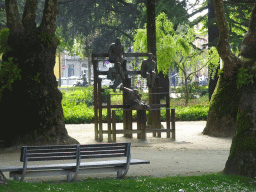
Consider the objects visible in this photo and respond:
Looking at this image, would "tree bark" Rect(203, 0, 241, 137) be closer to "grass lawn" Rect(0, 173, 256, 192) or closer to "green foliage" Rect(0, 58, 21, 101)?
"green foliage" Rect(0, 58, 21, 101)

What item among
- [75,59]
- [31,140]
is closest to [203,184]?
[31,140]

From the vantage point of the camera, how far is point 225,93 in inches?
543

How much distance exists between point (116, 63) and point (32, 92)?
2.77 metres

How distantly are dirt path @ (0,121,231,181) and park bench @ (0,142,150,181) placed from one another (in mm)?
447

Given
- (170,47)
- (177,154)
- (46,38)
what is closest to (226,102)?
(177,154)

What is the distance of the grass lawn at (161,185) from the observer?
6203 millimetres

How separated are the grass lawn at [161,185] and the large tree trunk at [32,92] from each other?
4.36 metres

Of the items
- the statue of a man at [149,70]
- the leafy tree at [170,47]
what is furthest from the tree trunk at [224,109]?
the leafy tree at [170,47]

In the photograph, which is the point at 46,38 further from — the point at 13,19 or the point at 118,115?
the point at 118,115

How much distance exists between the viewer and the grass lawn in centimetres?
620

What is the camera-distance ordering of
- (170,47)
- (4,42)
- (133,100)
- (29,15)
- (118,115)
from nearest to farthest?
1. (4,42)
2. (29,15)
3. (133,100)
4. (118,115)
5. (170,47)

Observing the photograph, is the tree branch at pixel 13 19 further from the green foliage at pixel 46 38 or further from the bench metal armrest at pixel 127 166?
the bench metal armrest at pixel 127 166

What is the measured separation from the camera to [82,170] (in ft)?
23.9

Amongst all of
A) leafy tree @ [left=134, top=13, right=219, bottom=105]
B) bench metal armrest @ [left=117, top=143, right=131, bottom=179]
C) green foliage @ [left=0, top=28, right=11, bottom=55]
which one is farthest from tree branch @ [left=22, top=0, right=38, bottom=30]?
leafy tree @ [left=134, top=13, right=219, bottom=105]
